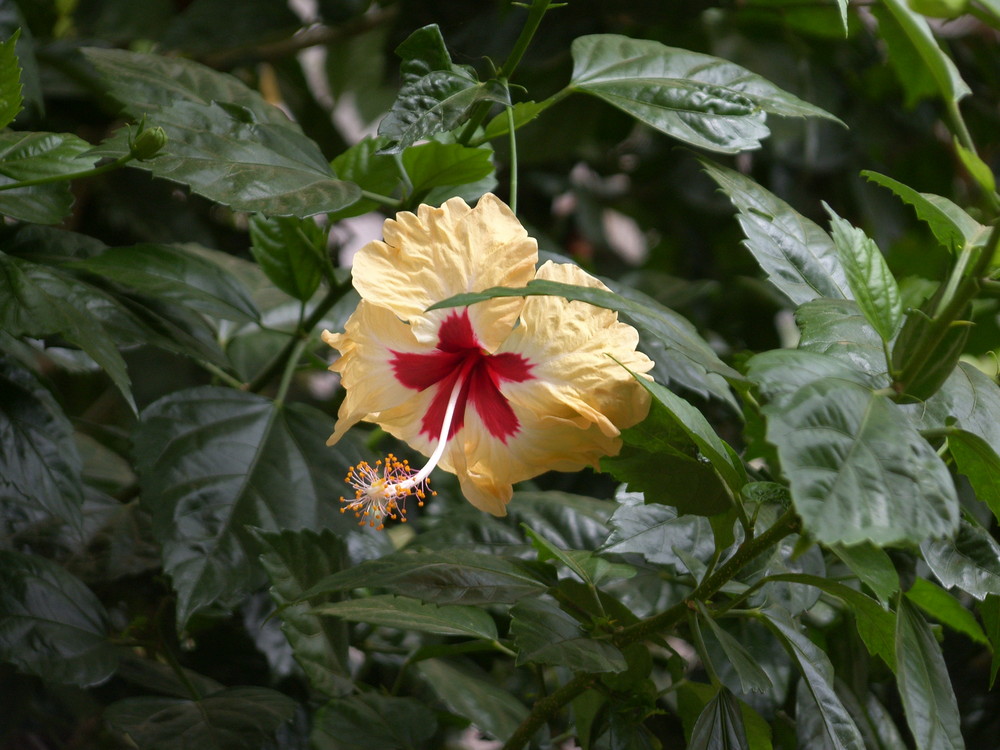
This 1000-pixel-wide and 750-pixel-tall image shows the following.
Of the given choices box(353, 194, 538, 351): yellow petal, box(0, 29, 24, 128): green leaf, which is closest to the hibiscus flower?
box(353, 194, 538, 351): yellow petal

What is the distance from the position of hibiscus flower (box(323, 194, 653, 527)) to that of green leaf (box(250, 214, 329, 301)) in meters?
0.22

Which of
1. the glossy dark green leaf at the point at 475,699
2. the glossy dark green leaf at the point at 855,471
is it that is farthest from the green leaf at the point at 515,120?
the glossy dark green leaf at the point at 475,699

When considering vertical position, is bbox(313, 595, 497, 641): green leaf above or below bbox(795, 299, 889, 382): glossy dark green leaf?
below

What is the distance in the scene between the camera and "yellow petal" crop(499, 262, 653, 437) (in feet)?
1.83

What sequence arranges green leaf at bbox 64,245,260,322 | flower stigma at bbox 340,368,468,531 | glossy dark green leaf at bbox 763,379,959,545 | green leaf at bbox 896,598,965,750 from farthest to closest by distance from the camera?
green leaf at bbox 64,245,260,322
flower stigma at bbox 340,368,468,531
green leaf at bbox 896,598,965,750
glossy dark green leaf at bbox 763,379,959,545

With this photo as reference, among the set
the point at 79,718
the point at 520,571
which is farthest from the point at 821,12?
the point at 79,718

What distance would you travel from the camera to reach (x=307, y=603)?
71 centimetres

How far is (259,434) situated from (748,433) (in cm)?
42

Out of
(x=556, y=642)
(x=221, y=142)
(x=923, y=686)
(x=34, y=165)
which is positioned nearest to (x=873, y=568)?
(x=923, y=686)

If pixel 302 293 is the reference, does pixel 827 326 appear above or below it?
above

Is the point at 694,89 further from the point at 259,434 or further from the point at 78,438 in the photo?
the point at 78,438

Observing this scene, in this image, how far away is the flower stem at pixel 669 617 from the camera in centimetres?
57

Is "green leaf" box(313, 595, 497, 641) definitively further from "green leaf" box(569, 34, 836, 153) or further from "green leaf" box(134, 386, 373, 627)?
"green leaf" box(569, 34, 836, 153)

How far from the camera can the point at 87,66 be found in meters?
1.23
